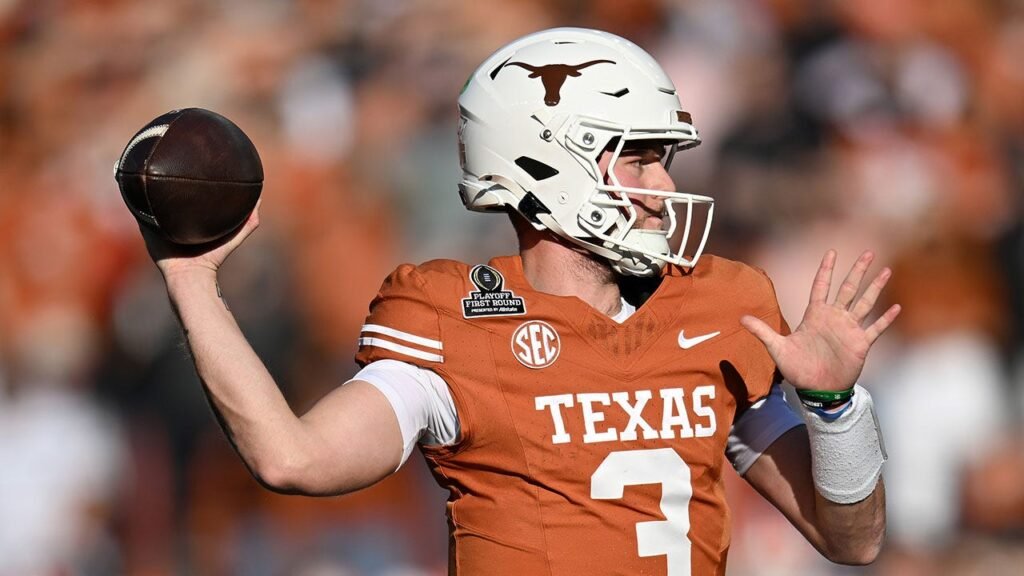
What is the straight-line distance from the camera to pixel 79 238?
429 centimetres

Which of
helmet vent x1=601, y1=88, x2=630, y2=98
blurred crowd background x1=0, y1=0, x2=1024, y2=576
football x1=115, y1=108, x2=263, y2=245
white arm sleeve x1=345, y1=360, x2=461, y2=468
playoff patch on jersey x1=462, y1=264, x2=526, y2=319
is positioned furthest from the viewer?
blurred crowd background x1=0, y1=0, x2=1024, y2=576

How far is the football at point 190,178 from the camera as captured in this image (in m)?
1.84

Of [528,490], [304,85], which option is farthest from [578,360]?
[304,85]

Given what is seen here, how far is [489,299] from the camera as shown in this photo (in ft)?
7.02

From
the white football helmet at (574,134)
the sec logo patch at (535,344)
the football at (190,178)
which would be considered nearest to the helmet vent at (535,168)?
the white football helmet at (574,134)

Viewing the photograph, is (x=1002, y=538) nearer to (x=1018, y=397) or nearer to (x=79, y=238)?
(x=1018, y=397)

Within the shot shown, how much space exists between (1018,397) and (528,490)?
2.74 metres

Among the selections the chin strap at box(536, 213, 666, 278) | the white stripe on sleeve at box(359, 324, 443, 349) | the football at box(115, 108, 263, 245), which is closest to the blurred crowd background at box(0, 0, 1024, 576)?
the chin strap at box(536, 213, 666, 278)

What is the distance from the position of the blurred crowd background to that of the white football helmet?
6.49ft

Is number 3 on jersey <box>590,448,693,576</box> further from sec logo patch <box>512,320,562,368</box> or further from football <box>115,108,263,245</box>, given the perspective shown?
football <box>115,108,263,245</box>

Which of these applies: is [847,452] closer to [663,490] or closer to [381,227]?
[663,490]

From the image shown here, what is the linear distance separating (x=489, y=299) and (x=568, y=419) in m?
0.25

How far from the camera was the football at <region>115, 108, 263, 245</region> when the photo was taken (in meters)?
1.84

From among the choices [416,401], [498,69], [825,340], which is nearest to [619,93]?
[498,69]
